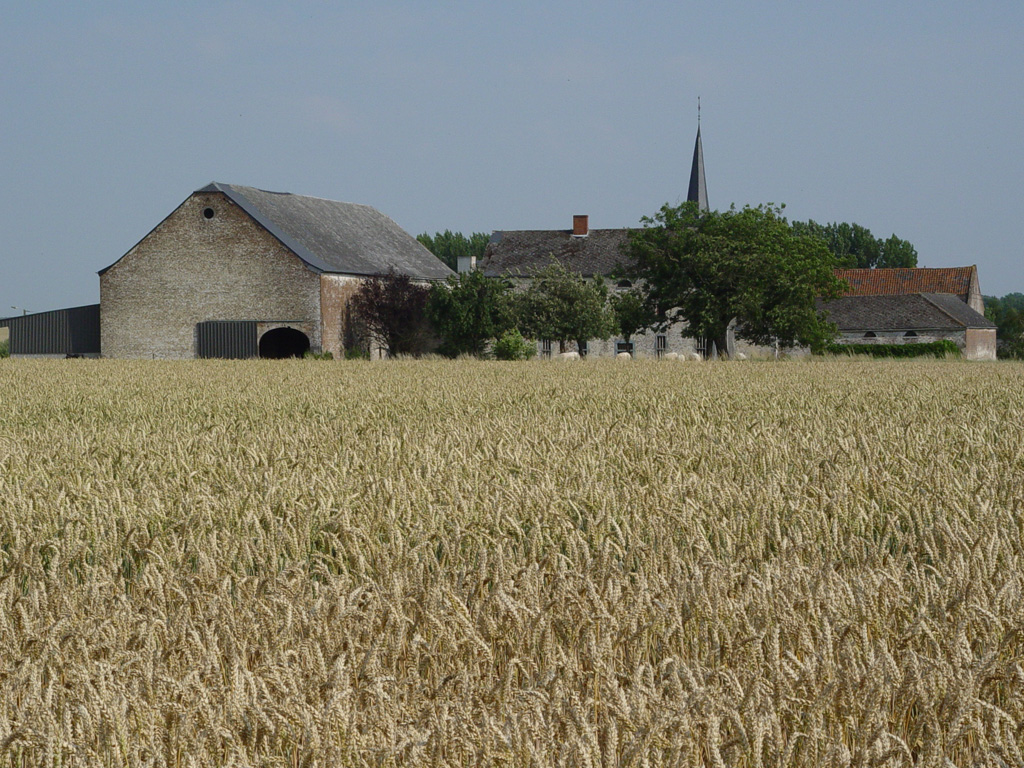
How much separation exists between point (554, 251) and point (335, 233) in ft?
51.0

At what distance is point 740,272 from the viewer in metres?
40.8

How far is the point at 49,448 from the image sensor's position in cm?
757

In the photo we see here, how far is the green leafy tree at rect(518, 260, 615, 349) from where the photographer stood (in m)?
43.9

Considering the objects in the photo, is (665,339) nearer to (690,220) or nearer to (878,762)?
(690,220)

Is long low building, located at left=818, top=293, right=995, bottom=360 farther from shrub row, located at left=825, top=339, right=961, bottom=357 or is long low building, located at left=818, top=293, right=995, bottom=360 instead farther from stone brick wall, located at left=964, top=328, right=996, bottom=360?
shrub row, located at left=825, top=339, right=961, bottom=357

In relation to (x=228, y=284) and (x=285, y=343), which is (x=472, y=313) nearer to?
(x=285, y=343)

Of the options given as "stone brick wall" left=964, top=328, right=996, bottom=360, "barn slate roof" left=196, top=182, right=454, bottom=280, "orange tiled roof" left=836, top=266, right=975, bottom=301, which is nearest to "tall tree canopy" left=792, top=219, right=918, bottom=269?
"orange tiled roof" left=836, top=266, right=975, bottom=301

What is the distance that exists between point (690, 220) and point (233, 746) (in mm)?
41694

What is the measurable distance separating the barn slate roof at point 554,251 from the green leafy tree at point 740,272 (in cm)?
1653

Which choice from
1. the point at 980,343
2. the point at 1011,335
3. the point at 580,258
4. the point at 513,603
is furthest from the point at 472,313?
the point at 1011,335

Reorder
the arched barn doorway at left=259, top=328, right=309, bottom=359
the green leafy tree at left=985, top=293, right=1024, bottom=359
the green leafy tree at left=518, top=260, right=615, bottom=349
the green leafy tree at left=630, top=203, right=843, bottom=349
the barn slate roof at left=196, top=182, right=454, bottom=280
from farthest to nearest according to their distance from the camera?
the green leafy tree at left=985, top=293, right=1024, bottom=359 → the arched barn doorway at left=259, top=328, right=309, bottom=359 → the barn slate roof at left=196, top=182, right=454, bottom=280 → the green leafy tree at left=518, top=260, right=615, bottom=349 → the green leafy tree at left=630, top=203, right=843, bottom=349

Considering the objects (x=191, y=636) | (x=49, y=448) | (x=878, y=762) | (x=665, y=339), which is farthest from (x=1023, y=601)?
(x=665, y=339)

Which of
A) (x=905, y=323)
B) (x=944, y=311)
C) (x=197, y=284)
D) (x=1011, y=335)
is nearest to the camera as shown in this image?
(x=197, y=284)

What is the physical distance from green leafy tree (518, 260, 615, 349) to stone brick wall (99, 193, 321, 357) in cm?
857
